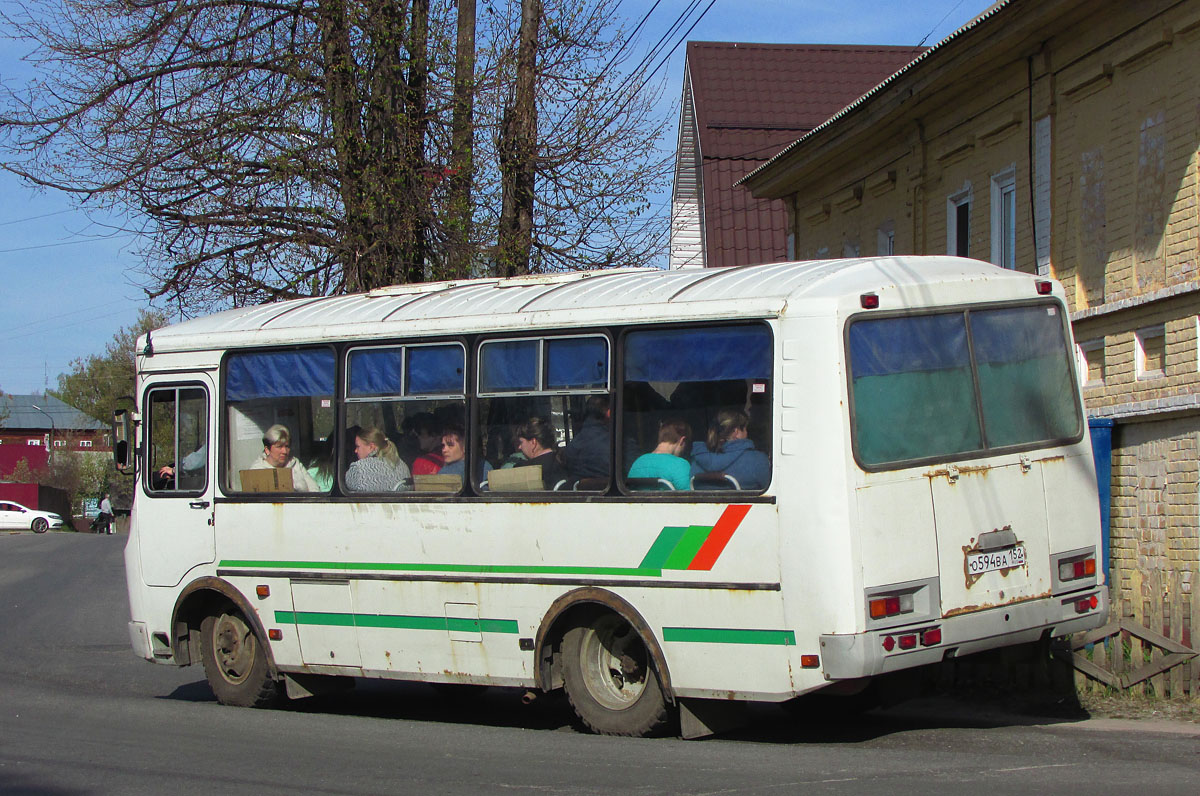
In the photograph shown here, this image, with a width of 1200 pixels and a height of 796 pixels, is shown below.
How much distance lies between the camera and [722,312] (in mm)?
7801

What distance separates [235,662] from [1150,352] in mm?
7658

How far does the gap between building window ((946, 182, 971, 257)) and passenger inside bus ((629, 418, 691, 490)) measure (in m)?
8.48

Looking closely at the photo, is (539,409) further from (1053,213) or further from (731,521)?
(1053,213)

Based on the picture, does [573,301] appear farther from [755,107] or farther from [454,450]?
[755,107]

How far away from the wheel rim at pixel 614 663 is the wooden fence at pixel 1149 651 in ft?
9.78

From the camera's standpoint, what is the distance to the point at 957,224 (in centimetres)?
1588

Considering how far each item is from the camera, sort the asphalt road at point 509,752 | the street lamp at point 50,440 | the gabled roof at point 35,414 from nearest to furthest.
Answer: the asphalt road at point 509,752
the street lamp at point 50,440
the gabled roof at point 35,414

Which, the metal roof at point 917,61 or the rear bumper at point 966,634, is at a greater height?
the metal roof at point 917,61

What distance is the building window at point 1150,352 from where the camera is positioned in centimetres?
1145

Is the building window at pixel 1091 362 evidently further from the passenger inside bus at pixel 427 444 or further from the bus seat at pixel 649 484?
the passenger inside bus at pixel 427 444

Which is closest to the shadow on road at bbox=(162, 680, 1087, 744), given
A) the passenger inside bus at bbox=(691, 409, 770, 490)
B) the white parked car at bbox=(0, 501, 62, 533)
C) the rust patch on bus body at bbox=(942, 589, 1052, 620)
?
the rust patch on bus body at bbox=(942, 589, 1052, 620)

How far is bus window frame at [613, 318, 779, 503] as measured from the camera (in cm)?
755

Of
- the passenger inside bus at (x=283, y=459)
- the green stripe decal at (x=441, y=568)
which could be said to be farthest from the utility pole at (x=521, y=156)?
the green stripe decal at (x=441, y=568)

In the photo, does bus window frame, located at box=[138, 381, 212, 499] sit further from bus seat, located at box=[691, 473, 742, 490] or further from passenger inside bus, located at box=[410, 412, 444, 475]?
bus seat, located at box=[691, 473, 742, 490]
